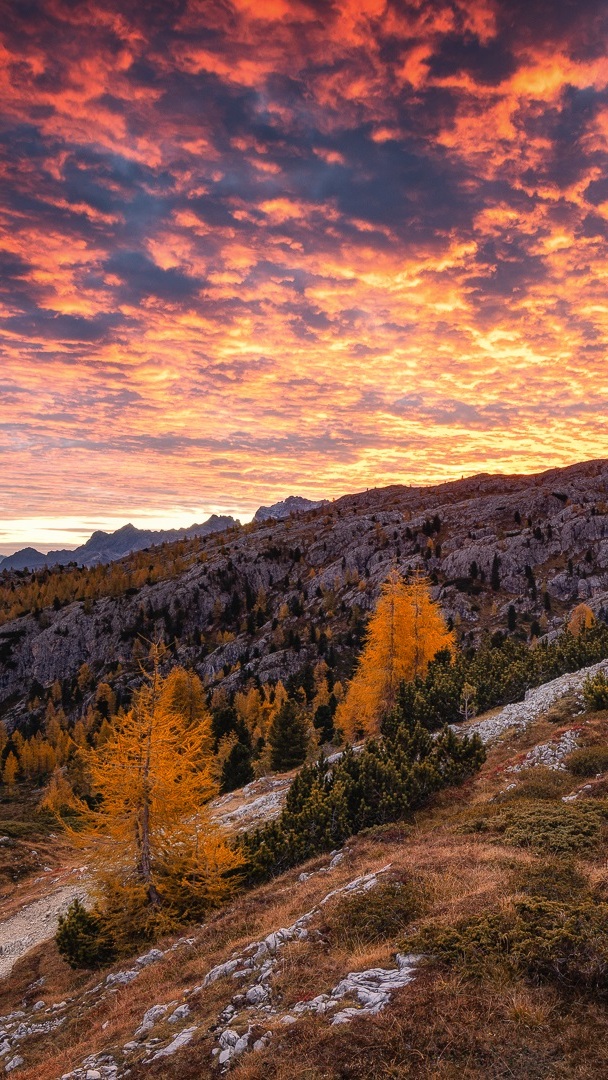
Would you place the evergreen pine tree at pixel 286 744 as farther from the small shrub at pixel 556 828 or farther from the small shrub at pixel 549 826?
the small shrub at pixel 556 828

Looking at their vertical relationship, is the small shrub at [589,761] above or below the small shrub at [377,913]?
below

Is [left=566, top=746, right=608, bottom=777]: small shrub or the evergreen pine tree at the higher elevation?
[left=566, top=746, right=608, bottom=777]: small shrub

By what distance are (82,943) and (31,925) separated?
1278 cm

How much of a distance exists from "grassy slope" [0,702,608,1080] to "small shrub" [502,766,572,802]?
44cm

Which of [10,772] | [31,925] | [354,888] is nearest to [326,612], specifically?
[10,772]

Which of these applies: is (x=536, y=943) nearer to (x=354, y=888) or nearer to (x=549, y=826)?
(x=354, y=888)

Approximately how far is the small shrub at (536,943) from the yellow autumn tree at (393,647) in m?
31.9

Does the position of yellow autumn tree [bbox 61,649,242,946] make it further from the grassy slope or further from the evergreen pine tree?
the evergreen pine tree

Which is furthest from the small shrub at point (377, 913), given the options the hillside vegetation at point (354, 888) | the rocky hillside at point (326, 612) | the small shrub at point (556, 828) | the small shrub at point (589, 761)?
the rocky hillside at point (326, 612)

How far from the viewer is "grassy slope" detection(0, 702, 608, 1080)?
6.18 metres

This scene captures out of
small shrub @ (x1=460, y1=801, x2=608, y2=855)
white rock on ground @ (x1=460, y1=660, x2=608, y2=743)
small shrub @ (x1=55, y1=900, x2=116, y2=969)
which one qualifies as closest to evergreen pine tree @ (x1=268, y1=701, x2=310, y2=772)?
white rock on ground @ (x1=460, y1=660, x2=608, y2=743)

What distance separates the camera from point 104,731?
84.2 meters

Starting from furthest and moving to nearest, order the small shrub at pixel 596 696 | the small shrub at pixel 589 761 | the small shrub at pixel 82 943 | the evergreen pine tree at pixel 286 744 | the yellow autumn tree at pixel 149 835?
the evergreen pine tree at pixel 286 744
the small shrub at pixel 596 696
the small shrub at pixel 589 761
the yellow autumn tree at pixel 149 835
the small shrub at pixel 82 943

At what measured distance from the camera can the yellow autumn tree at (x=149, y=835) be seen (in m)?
18.4
